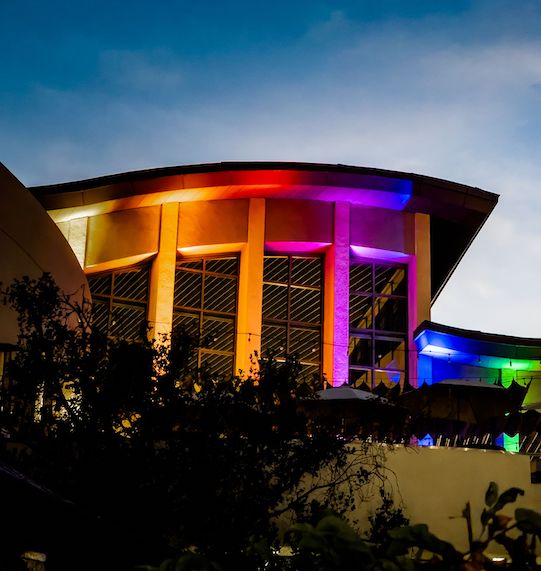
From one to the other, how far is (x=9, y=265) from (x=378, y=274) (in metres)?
14.7

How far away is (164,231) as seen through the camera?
2342 cm

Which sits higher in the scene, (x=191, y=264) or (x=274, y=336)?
(x=191, y=264)

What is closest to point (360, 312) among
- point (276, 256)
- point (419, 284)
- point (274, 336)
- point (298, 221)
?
point (419, 284)

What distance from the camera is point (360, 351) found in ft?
81.0

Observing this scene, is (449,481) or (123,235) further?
(123,235)

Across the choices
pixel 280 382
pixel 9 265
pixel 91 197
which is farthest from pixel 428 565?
pixel 91 197

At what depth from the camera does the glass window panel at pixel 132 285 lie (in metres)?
23.8

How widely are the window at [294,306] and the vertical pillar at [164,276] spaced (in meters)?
2.76

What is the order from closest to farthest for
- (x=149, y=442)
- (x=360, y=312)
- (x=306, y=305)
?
1. (x=149, y=442)
2. (x=306, y=305)
3. (x=360, y=312)

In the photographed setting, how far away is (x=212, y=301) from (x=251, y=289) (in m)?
1.32

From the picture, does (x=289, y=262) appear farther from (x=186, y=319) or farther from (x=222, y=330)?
(x=186, y=319)

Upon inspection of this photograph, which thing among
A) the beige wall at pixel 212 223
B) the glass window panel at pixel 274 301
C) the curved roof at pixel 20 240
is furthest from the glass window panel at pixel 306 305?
the curved roof at pixel 20 240

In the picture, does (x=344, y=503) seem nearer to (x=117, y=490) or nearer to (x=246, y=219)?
(x=117, y=490)

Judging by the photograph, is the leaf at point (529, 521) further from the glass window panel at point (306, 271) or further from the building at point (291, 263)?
the glass window panel at point (306, 271)
